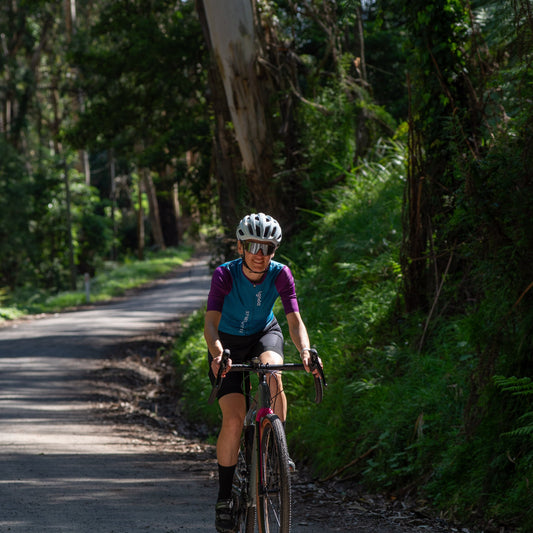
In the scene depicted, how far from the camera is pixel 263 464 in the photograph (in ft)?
15.6

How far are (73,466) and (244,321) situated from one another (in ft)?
11.6

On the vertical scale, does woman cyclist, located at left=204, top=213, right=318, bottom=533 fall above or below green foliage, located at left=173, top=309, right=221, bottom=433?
above

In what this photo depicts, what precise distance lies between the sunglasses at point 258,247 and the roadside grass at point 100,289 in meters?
20.2

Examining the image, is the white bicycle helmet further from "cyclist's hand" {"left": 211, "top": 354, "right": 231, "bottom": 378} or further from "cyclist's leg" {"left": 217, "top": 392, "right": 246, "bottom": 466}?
"cyclist's leg" {"left": 217, "top": 392, "right": 246, "bottom": 466}

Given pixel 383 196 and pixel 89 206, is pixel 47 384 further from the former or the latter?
pixel 89 206

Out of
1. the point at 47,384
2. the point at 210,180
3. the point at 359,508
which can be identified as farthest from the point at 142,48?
the point at 359,508

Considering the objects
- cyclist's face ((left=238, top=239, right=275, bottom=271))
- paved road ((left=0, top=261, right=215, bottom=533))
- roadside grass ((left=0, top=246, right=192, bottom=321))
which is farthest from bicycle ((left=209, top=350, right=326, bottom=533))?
roadside grass ((left=0, top=246, right=192, bottom=321))

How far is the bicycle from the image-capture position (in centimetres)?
447

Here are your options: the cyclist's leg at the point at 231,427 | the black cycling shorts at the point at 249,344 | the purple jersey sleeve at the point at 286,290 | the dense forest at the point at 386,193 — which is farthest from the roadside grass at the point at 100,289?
the purple jersey sleeve at the point at 286,290

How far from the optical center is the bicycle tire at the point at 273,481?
14.6 feet

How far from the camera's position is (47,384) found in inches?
538

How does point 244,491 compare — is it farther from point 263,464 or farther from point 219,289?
point 219,289

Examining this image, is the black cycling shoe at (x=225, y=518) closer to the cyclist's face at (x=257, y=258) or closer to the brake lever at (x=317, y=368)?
the brake lever at (x=317, y=368)

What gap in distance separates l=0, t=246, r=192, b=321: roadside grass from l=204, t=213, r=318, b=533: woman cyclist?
19.8 meters
